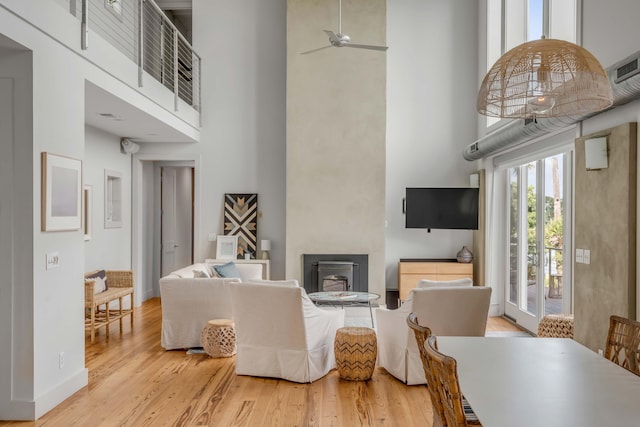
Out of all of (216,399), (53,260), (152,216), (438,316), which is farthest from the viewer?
(152,216)

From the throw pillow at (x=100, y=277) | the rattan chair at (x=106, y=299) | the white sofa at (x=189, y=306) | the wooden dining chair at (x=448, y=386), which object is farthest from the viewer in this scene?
the throw pillow at (x=100, y=277)

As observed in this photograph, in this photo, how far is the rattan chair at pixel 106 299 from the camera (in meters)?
5.06

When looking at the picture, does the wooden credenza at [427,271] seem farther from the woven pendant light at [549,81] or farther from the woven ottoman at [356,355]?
the woven pendant light at [549,81]

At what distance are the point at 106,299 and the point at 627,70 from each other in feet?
17.3

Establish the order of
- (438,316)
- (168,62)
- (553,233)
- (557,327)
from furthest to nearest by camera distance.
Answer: (168,62) → (553,233) → (557,327) → (438,316)

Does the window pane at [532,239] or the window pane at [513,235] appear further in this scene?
the window pane at [513,235]

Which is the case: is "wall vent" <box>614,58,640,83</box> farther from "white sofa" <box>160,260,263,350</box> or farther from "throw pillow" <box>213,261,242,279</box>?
"throw pillow" <box>213,261,242,279</box>

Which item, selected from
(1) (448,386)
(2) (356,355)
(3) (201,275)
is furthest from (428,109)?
(1) (448,386)

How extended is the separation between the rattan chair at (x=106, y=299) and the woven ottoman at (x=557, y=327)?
446 cm

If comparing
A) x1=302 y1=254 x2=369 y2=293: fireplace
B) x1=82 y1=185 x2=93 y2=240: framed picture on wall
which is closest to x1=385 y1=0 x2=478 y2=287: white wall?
x1=302 y1=254 x2=369 y2=293: fireplace

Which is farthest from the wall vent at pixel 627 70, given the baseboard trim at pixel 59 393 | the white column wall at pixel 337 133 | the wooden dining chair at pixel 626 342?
the baseboard trim at pixel 59 393

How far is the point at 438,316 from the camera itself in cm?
394

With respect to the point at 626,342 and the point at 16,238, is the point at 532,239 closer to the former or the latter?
the point at 626,342

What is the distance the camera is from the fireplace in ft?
23.1
